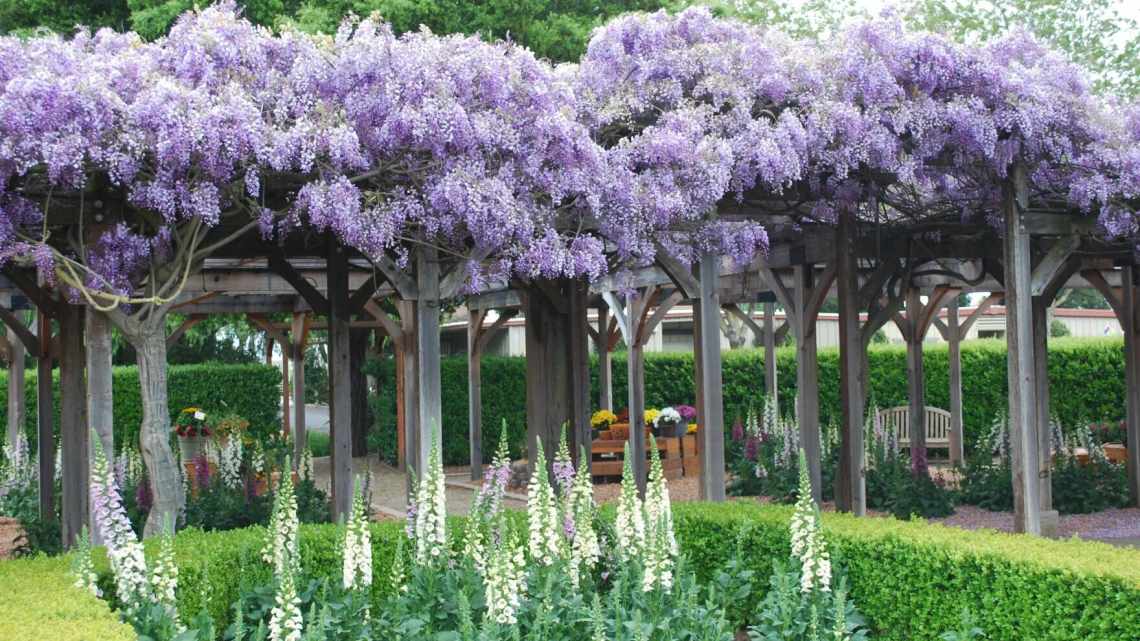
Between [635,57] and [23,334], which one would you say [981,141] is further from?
[23,334]

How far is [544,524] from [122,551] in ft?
6.38

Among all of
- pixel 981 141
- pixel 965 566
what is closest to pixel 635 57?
pixel 981 141

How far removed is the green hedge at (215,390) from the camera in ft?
61.0

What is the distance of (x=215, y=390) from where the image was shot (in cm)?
1973

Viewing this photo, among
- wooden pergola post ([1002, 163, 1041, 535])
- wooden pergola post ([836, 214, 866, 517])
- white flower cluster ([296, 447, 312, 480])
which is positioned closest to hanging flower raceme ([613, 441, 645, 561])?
wooden pergola post ([836, 214, 866, 517])

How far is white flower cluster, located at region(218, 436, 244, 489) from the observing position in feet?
33.7

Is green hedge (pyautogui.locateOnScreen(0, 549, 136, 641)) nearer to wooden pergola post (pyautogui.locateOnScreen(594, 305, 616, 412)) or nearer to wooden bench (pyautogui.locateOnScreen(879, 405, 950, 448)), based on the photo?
wooden pergola post (pyautogui.locateOnScreen(594, 305, 616, 412))

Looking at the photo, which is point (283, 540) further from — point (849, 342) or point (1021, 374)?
point (1021, 374)

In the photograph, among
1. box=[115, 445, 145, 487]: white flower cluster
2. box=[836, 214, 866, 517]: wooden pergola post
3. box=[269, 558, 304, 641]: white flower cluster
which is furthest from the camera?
box=[115, 445, 145, 487]: white flower cluster

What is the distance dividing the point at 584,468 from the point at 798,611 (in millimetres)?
1234

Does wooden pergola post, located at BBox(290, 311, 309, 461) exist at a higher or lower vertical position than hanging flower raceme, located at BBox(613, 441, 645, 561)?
higher

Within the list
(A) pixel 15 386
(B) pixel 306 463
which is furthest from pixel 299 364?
(B) pixel 306 463

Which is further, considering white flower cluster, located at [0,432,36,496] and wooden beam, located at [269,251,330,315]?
white flower cluster, located at [0,432,36,496]

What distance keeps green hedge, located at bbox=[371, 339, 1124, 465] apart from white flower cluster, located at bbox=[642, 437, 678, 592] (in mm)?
12194
